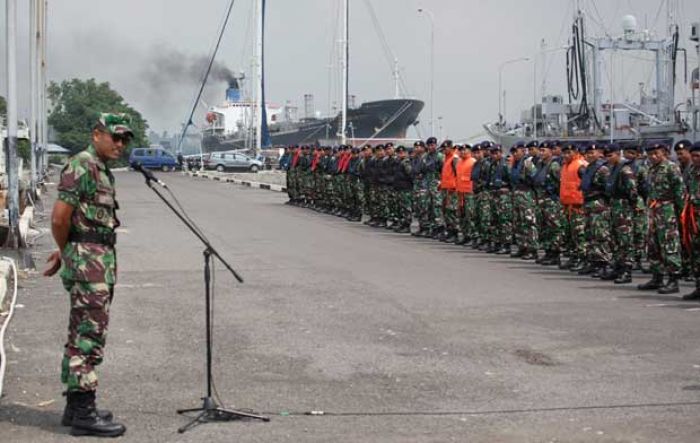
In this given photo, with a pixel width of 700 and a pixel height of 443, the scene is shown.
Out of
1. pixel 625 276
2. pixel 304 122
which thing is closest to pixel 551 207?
pixel 625 276

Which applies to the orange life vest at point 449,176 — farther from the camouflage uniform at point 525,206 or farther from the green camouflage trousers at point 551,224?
the green camouflage trousers at point 551,224

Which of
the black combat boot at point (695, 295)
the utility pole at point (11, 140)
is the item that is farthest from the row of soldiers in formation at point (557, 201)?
the utility pole at point (11, 140)

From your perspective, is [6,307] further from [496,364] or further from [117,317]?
[496,364]

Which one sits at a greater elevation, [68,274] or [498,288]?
[68,274]

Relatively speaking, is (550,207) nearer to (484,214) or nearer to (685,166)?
(484,214)

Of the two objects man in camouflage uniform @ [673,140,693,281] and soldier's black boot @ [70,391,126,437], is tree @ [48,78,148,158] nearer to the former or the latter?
man in camouflage uniform @ [673,140,693,281]

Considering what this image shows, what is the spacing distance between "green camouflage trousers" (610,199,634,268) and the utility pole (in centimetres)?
851

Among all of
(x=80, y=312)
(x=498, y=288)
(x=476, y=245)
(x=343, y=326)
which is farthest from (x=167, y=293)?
(x=476, y=245)

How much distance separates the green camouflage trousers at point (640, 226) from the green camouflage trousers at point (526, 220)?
2587 millimetres

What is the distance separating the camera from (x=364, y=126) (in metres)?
91.8

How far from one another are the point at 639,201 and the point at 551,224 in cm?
219

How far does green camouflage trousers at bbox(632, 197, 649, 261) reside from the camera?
13.2 m

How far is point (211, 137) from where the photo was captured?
3684 inches

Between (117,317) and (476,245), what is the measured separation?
9115 millimetres
